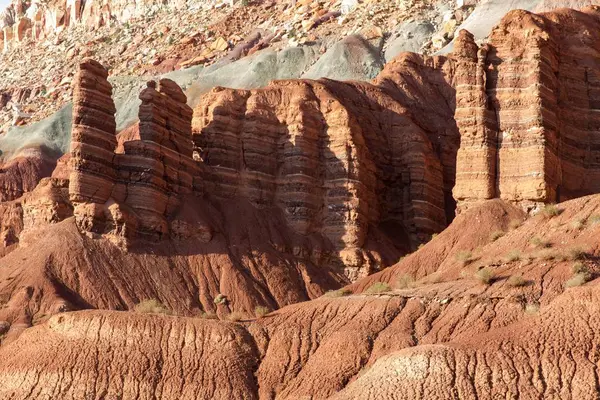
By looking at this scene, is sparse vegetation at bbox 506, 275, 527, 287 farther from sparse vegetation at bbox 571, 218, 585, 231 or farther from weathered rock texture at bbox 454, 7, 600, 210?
weathered rock texture at bbox 454, 7, 600, 210

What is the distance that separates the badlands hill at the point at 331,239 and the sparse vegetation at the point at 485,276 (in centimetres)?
29

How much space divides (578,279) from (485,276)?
4989mm

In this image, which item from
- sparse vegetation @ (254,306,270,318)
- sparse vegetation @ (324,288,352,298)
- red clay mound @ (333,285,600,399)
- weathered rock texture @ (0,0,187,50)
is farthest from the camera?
weathered rock texture @ (0,0,187,50)

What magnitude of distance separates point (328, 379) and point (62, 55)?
13749 centimetres

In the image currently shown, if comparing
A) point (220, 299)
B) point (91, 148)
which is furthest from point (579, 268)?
point (91, 148)

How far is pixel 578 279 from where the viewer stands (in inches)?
1918

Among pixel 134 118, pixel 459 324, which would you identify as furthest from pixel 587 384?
pixel 134 118

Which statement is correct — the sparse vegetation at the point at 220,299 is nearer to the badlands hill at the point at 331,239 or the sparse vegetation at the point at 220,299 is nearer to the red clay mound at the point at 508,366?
the badlands hill at the point at 331,239

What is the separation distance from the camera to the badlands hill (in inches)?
1911

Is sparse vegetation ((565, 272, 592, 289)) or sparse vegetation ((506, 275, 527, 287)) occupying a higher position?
sparse vegetation ((506, 275, 527, 287))

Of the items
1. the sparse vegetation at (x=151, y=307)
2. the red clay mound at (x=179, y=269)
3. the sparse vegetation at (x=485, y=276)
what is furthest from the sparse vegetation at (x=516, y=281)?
the red clay mound at (x=179, y=269)

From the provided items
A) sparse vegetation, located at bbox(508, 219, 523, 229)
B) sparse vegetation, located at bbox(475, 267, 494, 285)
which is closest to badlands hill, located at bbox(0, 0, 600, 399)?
sparse vegetation, located at bbox(475, 267, 494, 285)

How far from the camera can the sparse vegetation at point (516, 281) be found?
167 feet

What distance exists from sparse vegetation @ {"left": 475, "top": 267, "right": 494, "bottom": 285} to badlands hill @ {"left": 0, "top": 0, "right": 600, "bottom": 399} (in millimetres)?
292
